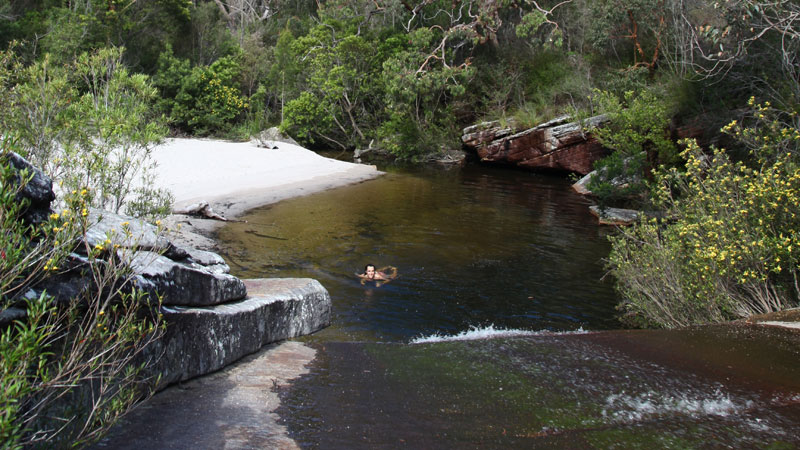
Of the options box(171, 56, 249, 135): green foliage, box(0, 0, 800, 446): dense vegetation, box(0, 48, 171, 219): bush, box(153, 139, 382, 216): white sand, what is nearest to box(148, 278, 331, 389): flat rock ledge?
box(0, 0, 800, 446): dense vegetation

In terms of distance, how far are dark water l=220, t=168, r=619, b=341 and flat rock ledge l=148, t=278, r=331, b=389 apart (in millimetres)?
1005

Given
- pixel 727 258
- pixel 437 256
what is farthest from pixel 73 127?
pixel 727 258

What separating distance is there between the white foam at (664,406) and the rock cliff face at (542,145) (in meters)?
19.6

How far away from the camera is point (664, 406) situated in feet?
16.2

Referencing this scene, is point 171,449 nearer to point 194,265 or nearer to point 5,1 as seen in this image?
point 194,265

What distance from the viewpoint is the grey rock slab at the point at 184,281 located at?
4651 millimetres

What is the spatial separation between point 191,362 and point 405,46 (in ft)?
95.0

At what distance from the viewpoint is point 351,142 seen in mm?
34281

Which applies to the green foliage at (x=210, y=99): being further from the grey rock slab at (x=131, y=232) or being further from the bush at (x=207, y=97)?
the grey rock slab at (x=131, y=232)

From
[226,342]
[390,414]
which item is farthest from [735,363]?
[226,342]

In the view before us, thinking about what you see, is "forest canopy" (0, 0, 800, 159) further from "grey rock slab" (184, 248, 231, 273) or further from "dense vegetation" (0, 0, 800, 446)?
"grey rock slab" (184, 248, 231, 273)

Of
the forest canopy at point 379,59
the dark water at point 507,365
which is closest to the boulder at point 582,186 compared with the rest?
the forest canopy at point 379,59

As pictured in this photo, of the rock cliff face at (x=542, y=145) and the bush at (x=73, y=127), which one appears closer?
the bush at (x=73, y=127)

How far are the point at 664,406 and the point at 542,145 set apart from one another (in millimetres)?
22644
